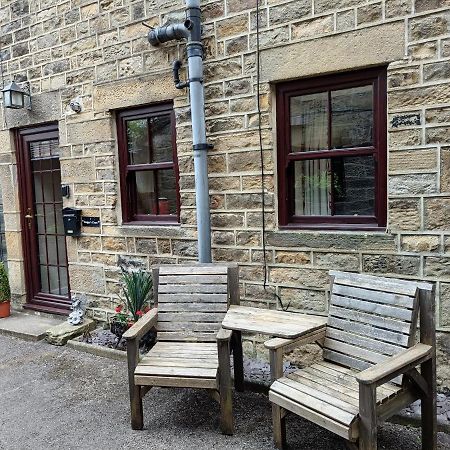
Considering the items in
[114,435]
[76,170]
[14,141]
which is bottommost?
[114,435]

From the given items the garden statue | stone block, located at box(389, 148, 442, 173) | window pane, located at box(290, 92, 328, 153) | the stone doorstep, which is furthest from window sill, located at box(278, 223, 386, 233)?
the stone doorstep

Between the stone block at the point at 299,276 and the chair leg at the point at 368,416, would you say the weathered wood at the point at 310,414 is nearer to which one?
the chair leg at the point at 368,416

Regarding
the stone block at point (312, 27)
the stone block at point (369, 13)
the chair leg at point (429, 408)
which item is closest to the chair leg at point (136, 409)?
the chair leg at point (429, 408)

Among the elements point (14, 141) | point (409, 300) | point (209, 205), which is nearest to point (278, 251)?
point (209, 205)

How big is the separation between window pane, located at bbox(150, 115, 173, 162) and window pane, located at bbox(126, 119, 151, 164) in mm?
91

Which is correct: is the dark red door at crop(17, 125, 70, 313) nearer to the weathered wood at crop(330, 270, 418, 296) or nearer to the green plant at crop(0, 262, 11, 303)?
the green plant at crop(0, 262, 11, 303)

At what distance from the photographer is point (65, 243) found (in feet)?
18.4

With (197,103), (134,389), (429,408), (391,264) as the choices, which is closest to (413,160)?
(391,264)

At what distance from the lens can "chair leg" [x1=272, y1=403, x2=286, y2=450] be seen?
2725 millimetres

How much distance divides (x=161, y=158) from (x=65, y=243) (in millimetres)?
1861

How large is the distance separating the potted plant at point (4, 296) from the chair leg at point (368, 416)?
4914 millimetres

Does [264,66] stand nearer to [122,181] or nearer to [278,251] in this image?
[278,251]

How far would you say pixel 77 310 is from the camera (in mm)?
5172

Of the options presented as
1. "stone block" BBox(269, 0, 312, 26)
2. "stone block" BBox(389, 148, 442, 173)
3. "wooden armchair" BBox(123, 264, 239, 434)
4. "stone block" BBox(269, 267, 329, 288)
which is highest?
"stone block" BBox(269, 0, 312, 26)
